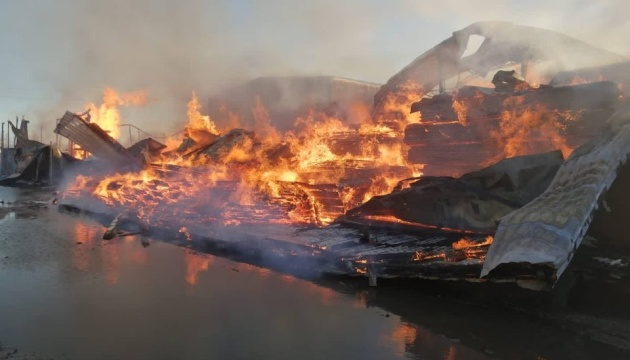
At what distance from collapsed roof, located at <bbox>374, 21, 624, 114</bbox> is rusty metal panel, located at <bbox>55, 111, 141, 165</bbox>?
8.37 meters

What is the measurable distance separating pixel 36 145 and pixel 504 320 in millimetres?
29110

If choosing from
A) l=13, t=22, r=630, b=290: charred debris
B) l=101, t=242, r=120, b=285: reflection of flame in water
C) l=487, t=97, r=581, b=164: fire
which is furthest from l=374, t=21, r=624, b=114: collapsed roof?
l=101, t=242, r=120, b=285: reflection of flame in water

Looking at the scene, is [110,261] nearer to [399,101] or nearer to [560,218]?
[560,218]

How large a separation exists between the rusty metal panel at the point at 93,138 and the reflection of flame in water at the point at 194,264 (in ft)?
23.6

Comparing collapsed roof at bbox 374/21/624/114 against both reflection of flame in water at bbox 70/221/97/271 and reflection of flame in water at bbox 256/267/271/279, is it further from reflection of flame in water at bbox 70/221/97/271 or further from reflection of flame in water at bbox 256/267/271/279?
reflection of flame in water at bbox 70/221/97/271

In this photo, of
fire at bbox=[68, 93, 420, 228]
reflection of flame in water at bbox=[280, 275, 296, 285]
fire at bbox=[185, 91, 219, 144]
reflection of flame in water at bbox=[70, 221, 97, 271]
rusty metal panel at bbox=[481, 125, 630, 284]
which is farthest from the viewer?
fire at bbox=[185, 91, 219, 144]

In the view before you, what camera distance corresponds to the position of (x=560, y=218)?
13.6ft

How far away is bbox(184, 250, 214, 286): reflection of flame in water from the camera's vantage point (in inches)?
245

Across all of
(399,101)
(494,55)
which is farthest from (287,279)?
(494,55)

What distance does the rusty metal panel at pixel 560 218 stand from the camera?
3826 mm

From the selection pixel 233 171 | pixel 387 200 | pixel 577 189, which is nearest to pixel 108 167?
pixel 233 171

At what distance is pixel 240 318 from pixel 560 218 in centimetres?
351

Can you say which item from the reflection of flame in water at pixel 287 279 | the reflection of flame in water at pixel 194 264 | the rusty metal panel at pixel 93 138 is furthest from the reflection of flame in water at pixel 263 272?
the rusty metal panel at pixel 93 138

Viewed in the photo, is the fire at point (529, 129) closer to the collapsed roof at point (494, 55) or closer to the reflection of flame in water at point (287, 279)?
the collapsed roof at point (494, 55)
